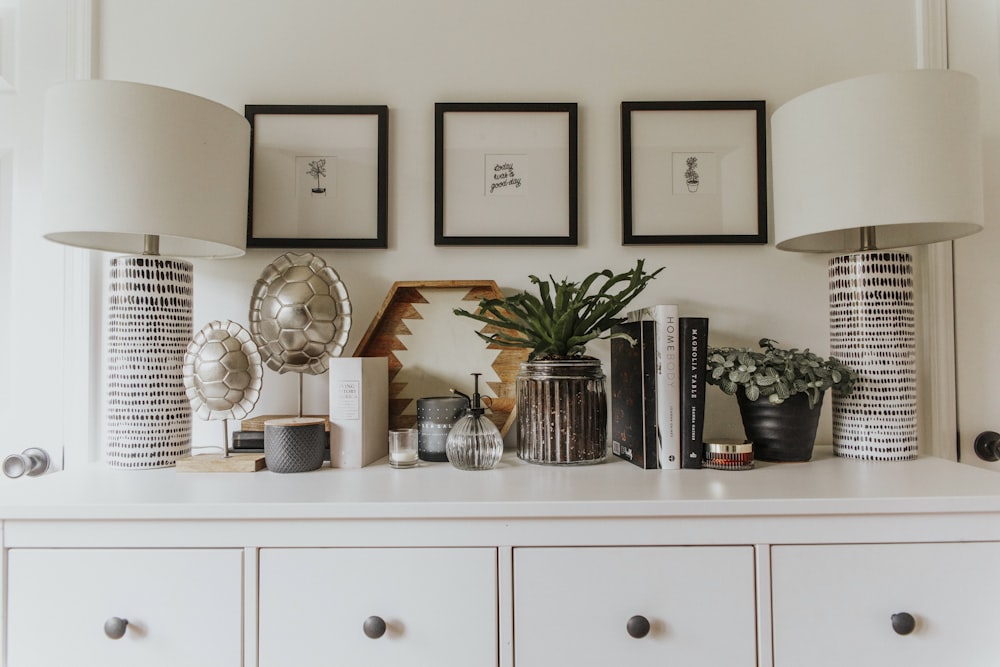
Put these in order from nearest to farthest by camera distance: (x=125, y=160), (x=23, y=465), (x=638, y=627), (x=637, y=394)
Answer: (x=638, y=627) → (x=125, y=160) → (x=637, y=394) → (x=23, y=465)

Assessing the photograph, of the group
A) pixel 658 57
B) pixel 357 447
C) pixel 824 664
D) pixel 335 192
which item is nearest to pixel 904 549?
pixel 824 664

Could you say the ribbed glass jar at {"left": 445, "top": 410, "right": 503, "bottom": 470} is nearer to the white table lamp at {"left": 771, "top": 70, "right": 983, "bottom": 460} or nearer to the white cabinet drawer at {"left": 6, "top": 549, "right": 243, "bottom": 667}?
the white cabinet drawer at {"left": 6, "top": 549, "right": 243, "bottom": 667}

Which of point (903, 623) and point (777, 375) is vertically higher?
point (777, 375)

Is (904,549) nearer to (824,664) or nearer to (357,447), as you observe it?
(824,664)

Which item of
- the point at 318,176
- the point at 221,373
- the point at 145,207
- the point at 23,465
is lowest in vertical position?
the point at 23,465

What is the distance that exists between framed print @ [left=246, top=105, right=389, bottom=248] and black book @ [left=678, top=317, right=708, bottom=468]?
0.69 m

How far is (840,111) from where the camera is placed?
0.92m

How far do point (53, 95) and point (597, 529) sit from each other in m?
1.13

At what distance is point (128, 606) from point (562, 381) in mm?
748

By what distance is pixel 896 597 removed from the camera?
2.47ft

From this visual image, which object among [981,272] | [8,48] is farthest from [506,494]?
[8,48]

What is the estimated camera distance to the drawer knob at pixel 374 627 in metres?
0.74

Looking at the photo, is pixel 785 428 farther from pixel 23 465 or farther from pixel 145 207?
pixel 23 465

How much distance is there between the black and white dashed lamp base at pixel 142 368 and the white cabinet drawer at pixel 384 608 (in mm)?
430
